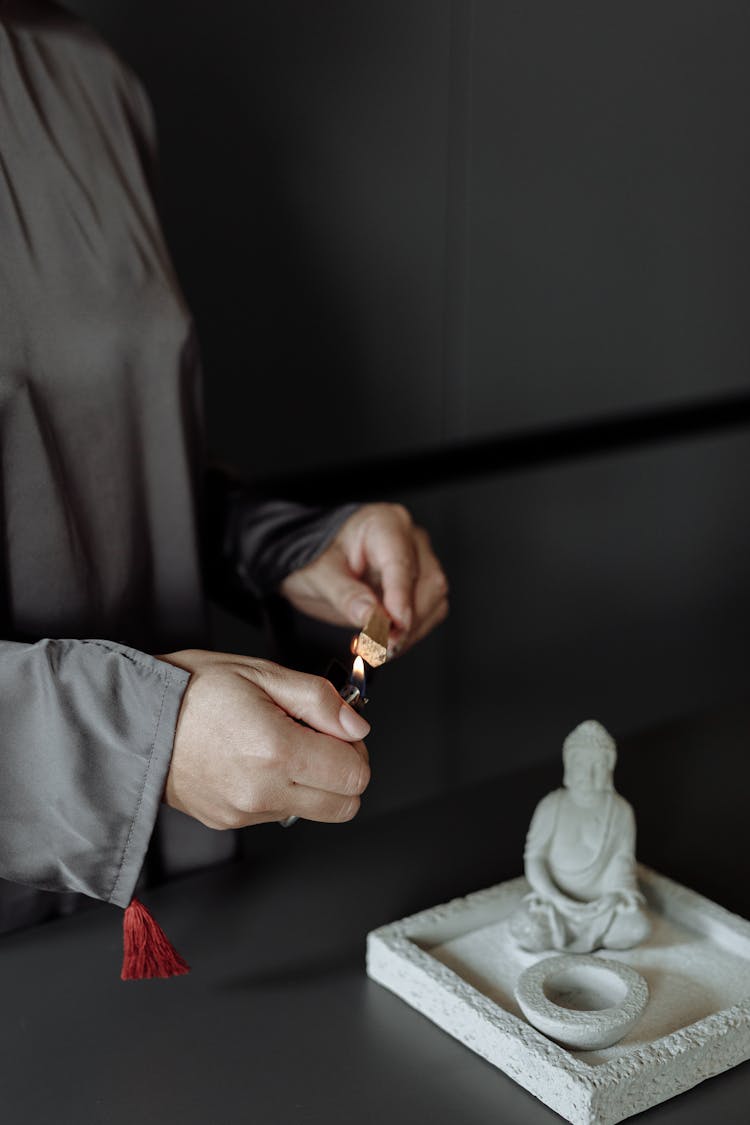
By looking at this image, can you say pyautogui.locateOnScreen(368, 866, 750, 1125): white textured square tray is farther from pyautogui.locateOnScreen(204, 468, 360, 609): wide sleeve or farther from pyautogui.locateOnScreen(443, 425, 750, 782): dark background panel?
pyautogui.locateOnScreen(443, 425, 750, 782): dark background panel

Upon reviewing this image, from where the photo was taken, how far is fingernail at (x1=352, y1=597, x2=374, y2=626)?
3.73 feet

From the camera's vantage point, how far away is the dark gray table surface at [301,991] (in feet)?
2.80

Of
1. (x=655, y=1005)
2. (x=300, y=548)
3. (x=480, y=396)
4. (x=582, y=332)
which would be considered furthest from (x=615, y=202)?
(x=655, y=1005)

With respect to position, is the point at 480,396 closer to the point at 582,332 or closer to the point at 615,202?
the point at 582,332

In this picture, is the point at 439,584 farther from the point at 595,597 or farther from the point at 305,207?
the point at 595,597

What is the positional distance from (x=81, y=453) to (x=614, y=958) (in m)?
0.54

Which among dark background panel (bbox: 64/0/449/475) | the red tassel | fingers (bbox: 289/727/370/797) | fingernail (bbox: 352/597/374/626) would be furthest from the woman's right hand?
dark background panel (bbox: 64/0/449/475)

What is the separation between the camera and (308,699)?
2.83ft

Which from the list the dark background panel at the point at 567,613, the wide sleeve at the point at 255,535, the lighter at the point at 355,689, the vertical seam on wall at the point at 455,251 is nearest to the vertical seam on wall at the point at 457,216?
the vertical seam on wall at the point at 455,251

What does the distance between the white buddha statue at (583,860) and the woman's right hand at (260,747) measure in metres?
0.20

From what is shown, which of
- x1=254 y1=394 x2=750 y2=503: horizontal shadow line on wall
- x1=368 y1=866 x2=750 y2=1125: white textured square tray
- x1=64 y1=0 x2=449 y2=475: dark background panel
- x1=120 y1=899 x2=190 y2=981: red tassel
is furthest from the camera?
x1=254 y1=394 x2=750 y2=503: horizontal shadow line on wall

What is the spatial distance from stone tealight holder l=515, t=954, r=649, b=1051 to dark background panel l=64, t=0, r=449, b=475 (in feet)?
3.87

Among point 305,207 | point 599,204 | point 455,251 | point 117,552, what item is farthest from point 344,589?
point 599,204

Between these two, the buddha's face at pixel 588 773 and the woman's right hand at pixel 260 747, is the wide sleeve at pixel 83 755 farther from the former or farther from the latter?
the buddha's face at pixel 588 773
